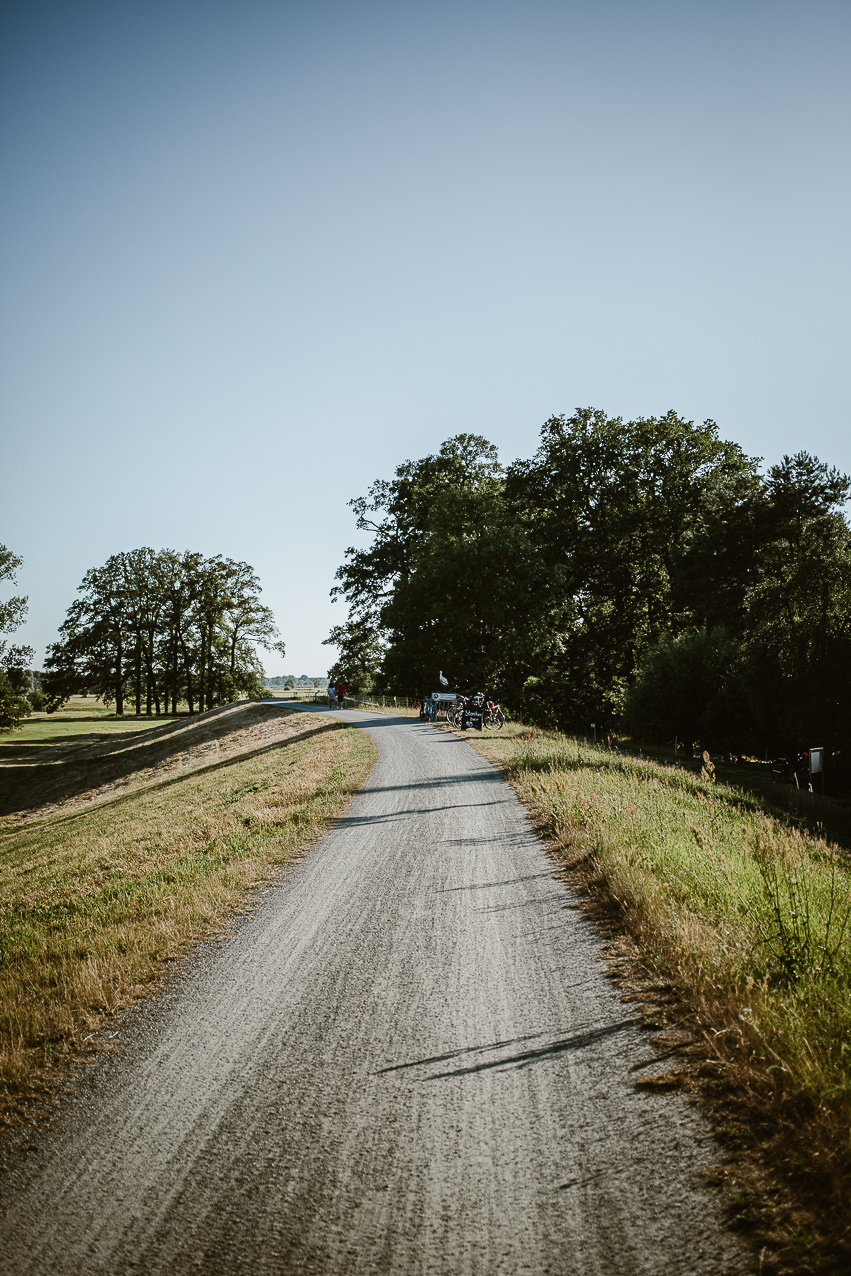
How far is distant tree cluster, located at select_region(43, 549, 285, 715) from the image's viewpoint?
205 ft

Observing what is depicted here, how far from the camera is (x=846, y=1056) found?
3244 mm

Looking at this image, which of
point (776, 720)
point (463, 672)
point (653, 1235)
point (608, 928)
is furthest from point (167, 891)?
point (463, 672)

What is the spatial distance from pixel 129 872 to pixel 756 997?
345 inches

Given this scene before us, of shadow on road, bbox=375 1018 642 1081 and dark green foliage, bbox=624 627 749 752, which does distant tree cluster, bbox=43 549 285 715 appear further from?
shadow on road, bbox=375 1018 642 1081

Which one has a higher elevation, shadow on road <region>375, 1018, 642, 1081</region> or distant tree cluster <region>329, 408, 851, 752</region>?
distant tree cluster <region>329, 408, 851, 752</region>

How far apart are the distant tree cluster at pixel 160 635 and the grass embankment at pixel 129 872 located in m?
37.7

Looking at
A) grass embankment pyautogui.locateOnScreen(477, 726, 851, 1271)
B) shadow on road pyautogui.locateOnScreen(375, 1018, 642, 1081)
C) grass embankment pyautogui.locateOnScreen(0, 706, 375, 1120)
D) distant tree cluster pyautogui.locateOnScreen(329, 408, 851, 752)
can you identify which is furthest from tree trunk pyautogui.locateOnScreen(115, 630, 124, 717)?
shadow on road pyautogui.locateOnScreen(375, 1018, 642, 1081)

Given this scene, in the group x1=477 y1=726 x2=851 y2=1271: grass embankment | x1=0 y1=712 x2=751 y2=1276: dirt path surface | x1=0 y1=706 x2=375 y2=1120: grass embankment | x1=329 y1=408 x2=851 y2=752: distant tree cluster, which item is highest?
x1=329 y1=408 x2=851 y2=752: distant tree cluster

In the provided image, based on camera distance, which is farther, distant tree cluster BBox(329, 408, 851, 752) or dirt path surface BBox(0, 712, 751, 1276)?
distant tree cluster BBox(329, 408, 851, 752)

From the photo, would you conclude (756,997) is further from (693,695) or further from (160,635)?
(160,635)

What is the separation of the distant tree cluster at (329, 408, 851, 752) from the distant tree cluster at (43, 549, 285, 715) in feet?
61.8

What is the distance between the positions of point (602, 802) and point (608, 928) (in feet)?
13.9

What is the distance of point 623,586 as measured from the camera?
43.9 meters

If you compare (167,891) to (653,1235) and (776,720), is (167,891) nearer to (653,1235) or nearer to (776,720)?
(653,1235)
